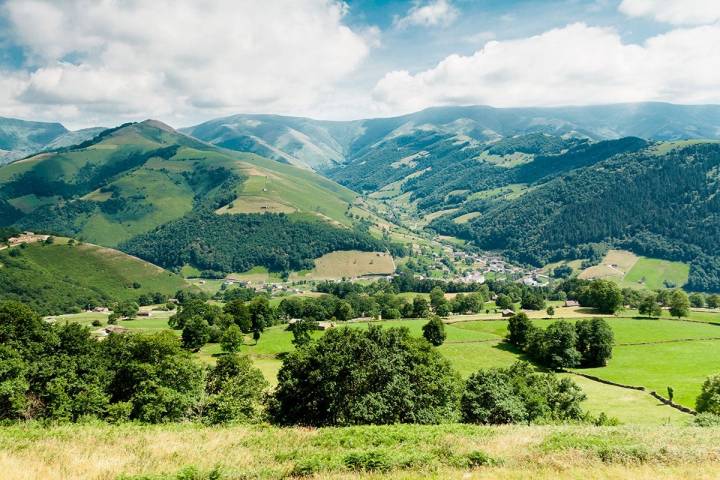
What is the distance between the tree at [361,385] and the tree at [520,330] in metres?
62.5

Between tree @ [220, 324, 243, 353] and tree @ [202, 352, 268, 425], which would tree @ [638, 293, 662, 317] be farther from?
tree @ [202, 352, 268, 425]

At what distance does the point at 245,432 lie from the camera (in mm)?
27375

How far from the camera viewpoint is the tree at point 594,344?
9031 cm

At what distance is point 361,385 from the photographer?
1506 inches

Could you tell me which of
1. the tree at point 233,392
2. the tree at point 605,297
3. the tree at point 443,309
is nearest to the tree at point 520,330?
the tree at point 443,309

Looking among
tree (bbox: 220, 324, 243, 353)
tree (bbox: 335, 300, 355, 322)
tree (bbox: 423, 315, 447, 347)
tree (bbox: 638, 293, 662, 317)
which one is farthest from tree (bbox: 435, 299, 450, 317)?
tree (bbox: 220, 324, 243, 353)

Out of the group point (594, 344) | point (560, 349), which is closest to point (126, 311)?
point (560, 349)

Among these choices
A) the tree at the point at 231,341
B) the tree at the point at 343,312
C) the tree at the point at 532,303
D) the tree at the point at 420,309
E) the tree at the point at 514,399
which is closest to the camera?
the tree at the point at 514,399

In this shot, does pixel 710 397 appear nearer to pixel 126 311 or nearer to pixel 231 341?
pixel 231 341

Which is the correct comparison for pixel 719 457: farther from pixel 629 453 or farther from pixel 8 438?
pixel 8 438

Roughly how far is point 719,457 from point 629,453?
12.6 feet

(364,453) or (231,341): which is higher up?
(364,453)

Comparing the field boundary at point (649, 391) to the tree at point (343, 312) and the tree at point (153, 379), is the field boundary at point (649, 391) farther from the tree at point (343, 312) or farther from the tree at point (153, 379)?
the tree at point (343, 312)

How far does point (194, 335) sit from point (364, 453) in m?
90.8
